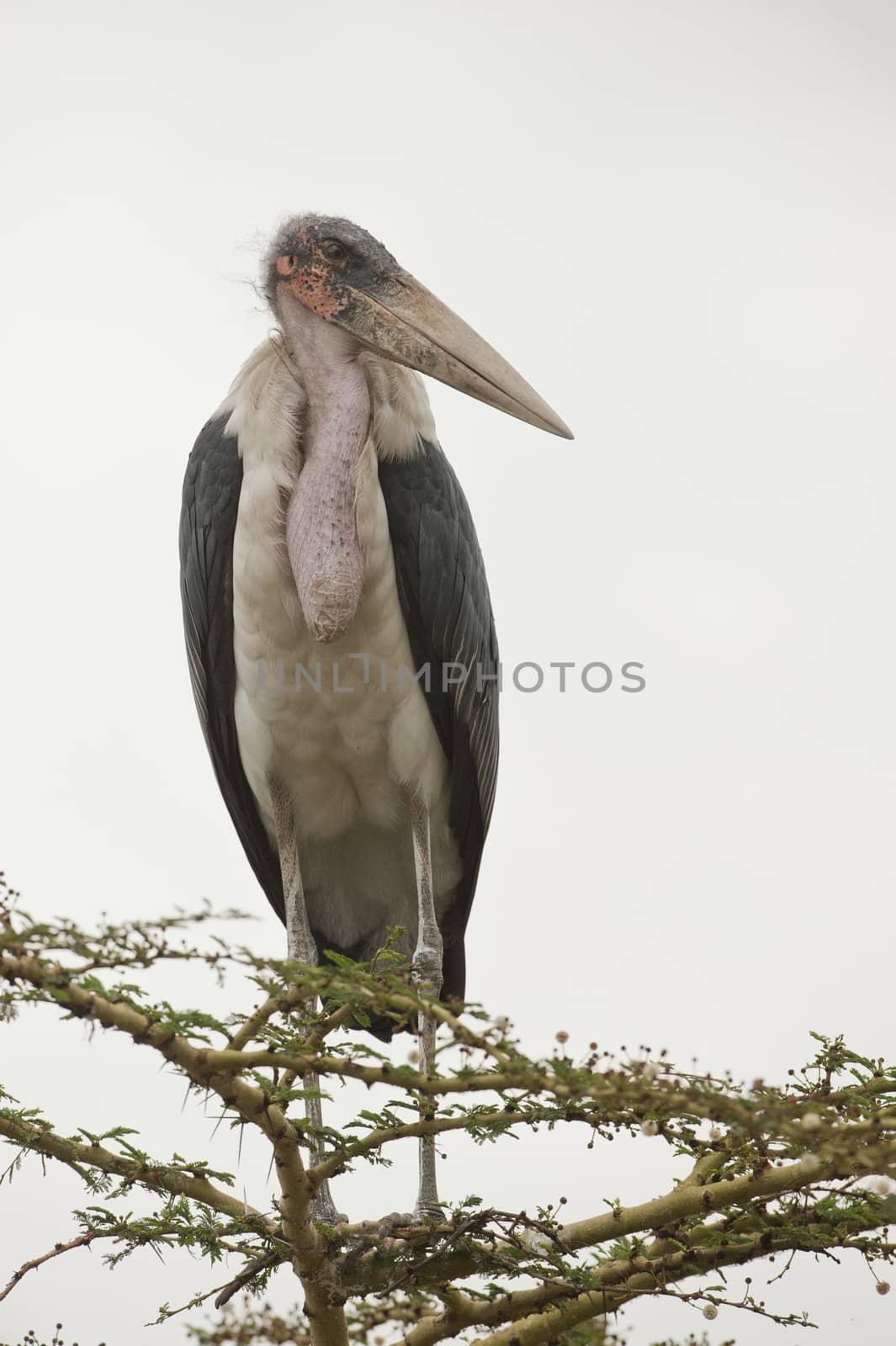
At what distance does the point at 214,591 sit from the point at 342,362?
2.75 feet

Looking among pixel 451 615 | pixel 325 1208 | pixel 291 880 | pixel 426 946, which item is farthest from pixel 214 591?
pixel 325 1208

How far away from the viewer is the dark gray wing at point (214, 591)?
16.0ft

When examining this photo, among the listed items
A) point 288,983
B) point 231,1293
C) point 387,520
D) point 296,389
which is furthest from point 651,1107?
point 296,389

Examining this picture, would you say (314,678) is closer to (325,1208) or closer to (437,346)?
(437,346)

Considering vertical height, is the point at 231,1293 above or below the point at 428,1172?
below

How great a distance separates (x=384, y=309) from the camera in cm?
498

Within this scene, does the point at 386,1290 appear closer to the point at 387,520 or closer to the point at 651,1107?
the point at 651,1107

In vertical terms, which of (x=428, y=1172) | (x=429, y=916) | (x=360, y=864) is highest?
(x=360, y=864)

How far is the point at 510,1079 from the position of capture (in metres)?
2.62

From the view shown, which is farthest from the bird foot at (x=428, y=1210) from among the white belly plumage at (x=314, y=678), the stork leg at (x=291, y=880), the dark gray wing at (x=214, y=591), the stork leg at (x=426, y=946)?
the dark gray wing at (x=214, y=591)

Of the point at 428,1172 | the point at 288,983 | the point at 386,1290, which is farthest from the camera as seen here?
the point at 428,1172

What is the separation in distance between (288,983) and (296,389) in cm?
264

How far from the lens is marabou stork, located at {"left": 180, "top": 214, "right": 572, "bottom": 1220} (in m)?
4.73

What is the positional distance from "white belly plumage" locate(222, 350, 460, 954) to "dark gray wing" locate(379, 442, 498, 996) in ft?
0.18
